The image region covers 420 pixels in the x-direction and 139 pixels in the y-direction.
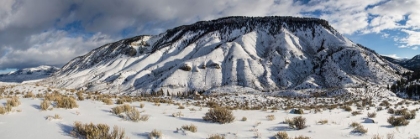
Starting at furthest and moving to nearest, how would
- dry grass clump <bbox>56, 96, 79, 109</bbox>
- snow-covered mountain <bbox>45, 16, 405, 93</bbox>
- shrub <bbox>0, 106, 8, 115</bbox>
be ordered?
1. snow-covered mountain <bbox>45, 16, 405, 93</bbox>
2. dry grass clump <bbox>56, 96, 79, 109</bbox>
3. shrub <bbox>0, 106, 8, 115</bbox>

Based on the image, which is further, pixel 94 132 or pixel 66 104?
pixel 66 104

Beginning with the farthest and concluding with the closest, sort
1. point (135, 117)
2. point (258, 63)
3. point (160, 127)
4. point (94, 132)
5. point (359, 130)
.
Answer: point (258, 63) < point (359, 130) < point (135, 117) < point (160, 127) < point (94, 132)

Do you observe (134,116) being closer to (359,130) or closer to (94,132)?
(94,132)

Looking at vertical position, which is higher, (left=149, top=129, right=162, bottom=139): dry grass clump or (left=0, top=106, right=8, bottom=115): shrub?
(left=0, top=106, right=8, bottom=115): shrub

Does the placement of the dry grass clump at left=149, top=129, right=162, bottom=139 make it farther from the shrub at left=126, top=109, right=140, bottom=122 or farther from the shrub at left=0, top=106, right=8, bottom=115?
the shrub at left=0, top=106, right=8, bottom=115

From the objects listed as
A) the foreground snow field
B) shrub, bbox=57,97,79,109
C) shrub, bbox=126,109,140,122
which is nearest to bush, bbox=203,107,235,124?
the foreground snow field

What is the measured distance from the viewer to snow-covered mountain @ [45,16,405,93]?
81250 mm

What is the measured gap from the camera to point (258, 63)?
92688 millimetres

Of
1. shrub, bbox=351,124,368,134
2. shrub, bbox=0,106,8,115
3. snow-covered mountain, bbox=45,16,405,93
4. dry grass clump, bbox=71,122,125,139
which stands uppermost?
snow-covered mountain, bbox=45,16,405,93

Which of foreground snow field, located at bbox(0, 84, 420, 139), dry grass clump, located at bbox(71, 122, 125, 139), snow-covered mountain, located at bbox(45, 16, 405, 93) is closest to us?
dry grass clump, located at bbox(71, 122, 125, 139)

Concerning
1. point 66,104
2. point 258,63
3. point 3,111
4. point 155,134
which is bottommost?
point 155,134

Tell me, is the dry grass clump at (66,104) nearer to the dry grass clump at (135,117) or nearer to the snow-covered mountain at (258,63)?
the dry grass clump at (135,117)

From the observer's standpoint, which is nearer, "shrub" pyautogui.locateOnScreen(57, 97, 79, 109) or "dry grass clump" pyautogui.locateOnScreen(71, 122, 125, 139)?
"dry grass clump" pyautogui.locateOnScreen(71, 122, 125, 139)

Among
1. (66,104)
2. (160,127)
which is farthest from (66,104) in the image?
(160,127)
